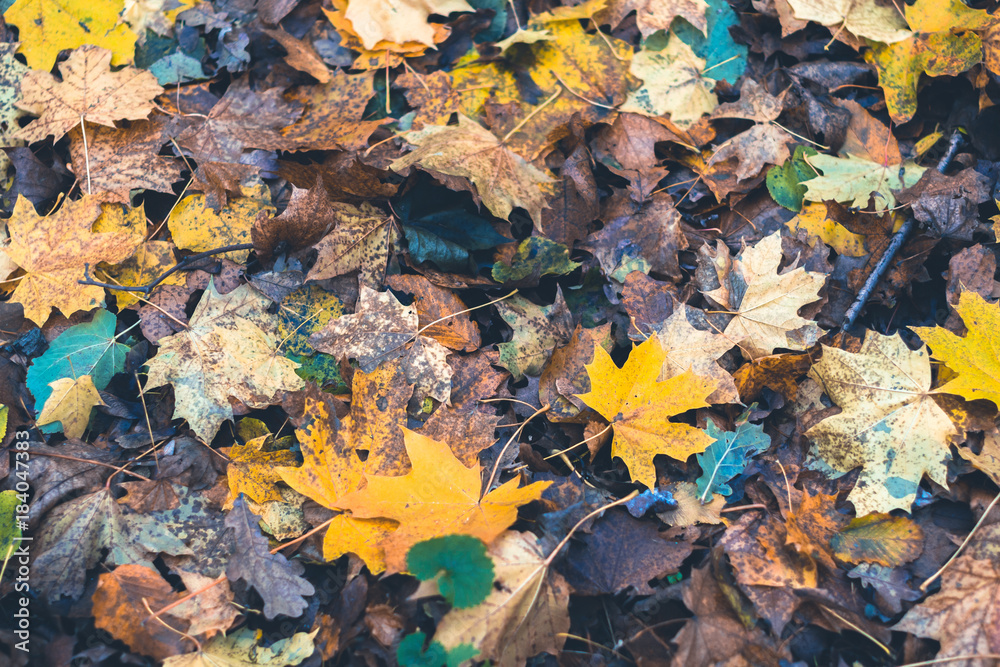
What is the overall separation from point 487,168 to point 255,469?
1.23 metres

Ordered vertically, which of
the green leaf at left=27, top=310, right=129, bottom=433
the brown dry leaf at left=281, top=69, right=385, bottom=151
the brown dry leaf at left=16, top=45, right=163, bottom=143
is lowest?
the green leaf at left=27, top=310, right=129, bottom=433

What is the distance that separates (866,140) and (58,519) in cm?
304

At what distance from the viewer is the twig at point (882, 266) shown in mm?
1906

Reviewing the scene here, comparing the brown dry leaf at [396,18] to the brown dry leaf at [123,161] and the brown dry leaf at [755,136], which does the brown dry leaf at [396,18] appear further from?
the brown dry leaf at [755,136]

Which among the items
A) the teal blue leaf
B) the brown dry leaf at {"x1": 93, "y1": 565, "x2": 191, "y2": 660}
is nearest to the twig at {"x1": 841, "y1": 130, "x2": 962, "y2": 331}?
the teal blue leaf

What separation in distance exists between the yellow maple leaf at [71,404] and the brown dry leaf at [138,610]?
0.52 m

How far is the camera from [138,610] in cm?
153

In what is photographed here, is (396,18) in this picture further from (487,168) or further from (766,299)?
(766,299)

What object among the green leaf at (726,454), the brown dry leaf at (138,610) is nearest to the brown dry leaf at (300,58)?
the brown dry leaf at (138,610)

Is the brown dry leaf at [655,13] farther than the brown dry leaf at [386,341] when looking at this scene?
Yes

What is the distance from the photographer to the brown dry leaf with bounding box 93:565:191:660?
1498 mm

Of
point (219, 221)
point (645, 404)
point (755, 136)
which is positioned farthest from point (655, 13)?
point (219, 221)

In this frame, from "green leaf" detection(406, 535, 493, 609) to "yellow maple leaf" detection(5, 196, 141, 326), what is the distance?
1.43m

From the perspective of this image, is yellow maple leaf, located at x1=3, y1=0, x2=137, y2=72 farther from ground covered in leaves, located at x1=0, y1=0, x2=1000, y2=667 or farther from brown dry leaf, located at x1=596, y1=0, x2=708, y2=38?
brown dry leaf, located at x1=596, y1=0, x2=708, y2=38
